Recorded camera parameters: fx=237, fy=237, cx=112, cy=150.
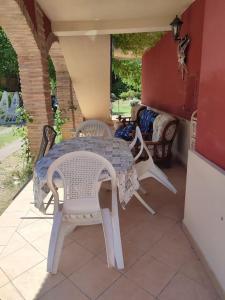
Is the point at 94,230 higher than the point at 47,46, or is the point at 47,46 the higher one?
the point at 47,46

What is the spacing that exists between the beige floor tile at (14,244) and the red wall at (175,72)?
312cm

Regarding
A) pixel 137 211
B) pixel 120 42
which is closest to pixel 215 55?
pixel 137 211

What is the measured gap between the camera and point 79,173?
170 cm

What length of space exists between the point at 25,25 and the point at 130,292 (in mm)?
3174

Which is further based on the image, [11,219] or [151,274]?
[11,219]

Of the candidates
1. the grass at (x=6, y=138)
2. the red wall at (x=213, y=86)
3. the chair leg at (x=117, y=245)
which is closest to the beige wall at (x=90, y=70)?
the grass at (x=6, y=138)

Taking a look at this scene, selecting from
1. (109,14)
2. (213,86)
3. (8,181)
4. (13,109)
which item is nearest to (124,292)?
(213,86)

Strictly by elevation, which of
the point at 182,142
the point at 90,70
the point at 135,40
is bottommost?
the point at 182,142

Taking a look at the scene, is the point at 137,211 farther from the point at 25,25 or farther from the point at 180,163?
the point at 25,25

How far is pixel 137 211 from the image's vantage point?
2.62 metres

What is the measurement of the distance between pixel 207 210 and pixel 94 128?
2088 mm

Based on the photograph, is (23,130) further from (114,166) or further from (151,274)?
(151,274)

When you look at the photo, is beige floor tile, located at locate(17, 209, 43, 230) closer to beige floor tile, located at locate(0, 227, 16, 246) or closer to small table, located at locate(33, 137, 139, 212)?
beige floor tile, located at locate(0, 227, 16, 246)

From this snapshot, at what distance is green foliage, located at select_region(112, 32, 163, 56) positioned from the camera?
5.28 meters
